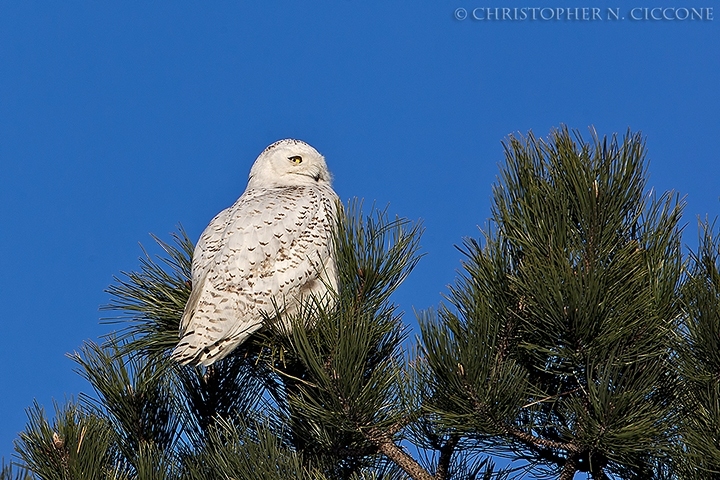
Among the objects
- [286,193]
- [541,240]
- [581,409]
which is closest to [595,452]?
[581,409]

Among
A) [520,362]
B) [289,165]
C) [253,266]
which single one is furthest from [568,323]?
[289,165]

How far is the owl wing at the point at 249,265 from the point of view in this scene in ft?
12.9

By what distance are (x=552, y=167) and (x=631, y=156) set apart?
11.1 inches

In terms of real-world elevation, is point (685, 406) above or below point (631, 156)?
below

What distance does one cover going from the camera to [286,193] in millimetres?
4719

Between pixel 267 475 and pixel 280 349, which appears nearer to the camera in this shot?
pixel 267 475

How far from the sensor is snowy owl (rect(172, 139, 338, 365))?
3.93 m

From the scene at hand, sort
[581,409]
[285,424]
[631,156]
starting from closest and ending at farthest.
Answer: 1. [581,409]
2. [631,156]
3. [285,424]

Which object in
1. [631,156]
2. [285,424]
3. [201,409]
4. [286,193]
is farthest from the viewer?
[286,193]

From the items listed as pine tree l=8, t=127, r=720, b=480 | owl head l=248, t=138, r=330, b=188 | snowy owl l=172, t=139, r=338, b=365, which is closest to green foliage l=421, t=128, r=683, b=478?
pine tree l=8, t=127, r=720, b=480

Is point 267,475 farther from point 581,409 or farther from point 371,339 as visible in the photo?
point 581,409

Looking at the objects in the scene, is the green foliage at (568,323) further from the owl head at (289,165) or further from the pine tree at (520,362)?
the owl head at (289,165)

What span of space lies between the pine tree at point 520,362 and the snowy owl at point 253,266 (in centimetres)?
31

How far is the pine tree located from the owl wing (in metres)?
0.31
